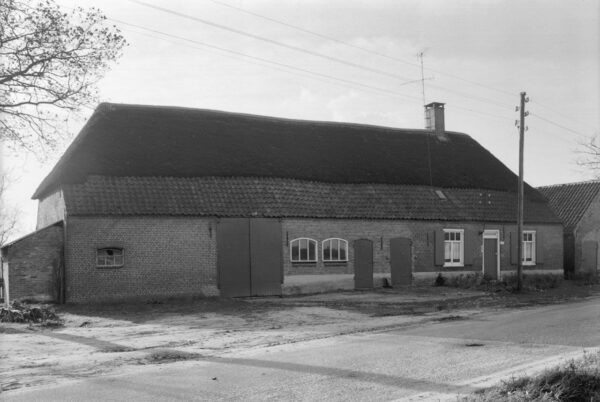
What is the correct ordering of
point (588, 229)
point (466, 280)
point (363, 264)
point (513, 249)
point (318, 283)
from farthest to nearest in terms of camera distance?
1. point (588, 229)
2. point (513, 249)
3. point (466, 280)
4. point (363, 264)
5. point (318, 283)

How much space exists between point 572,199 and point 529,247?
24.1 ft

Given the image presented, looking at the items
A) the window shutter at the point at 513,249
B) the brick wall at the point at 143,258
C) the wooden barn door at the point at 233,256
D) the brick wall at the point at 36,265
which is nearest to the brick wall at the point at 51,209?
the brick wall at the point at 36,265

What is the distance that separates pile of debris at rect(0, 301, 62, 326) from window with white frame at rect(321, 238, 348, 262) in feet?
35.2

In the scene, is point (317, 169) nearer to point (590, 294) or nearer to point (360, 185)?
point (360, 185)

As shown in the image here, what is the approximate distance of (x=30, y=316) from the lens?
53.5ft

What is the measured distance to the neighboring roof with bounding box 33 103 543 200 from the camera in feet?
73.7

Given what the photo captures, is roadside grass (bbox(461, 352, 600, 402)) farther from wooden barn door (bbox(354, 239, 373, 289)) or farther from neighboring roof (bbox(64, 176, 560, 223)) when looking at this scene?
wooden barn door (bbox(354, 239, 373, 289))

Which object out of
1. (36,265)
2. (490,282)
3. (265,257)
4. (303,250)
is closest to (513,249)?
(490,282)

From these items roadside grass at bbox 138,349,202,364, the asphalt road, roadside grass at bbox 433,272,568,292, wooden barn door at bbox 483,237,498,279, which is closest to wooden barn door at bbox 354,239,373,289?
roadside grass at bbox 433,272,568,292

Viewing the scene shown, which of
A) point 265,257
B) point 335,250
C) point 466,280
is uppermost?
point 335,250

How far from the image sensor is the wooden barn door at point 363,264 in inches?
976

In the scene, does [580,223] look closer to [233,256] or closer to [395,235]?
[395,235]

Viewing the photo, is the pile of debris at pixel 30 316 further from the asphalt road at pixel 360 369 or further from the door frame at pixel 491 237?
the door frame at pixel 491 237

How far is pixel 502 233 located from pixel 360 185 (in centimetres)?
809
